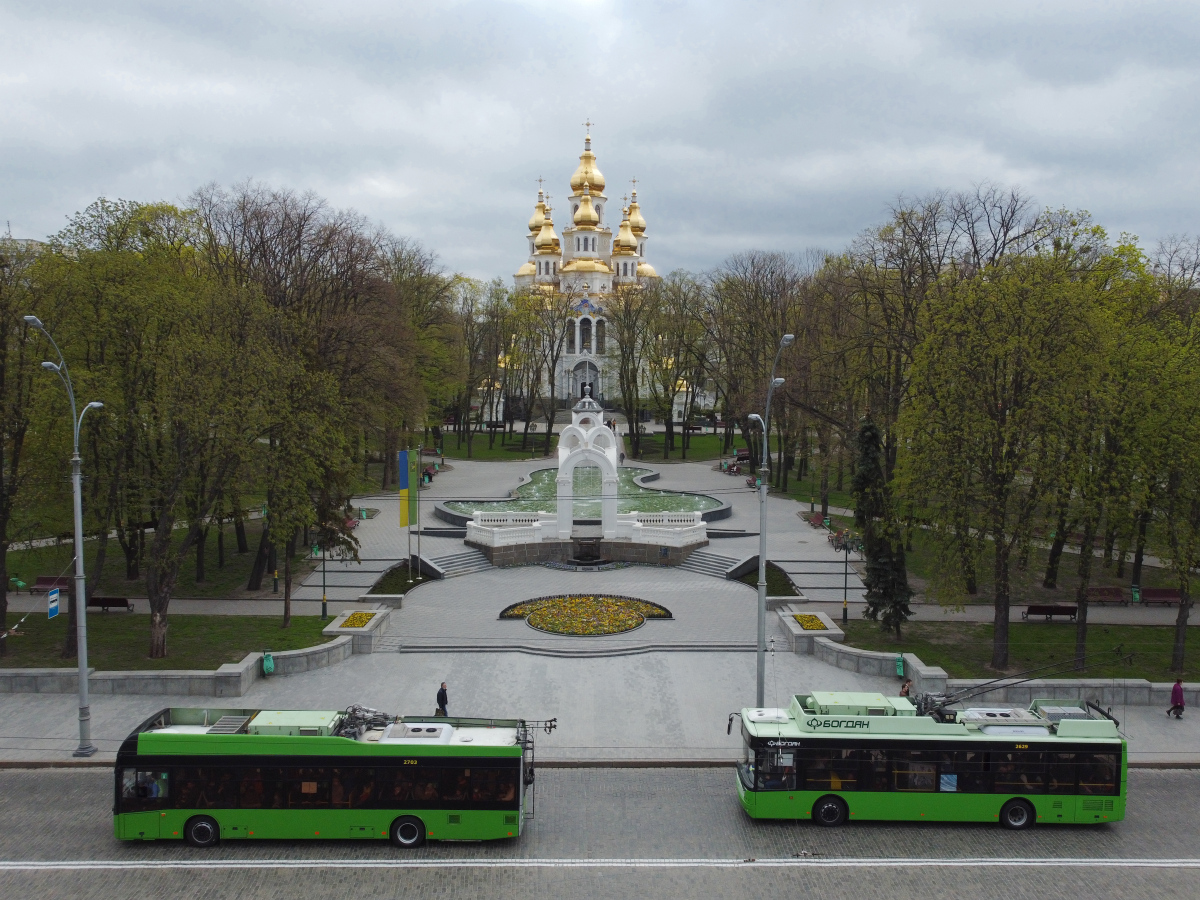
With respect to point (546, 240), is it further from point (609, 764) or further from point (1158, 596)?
point (609, 764)

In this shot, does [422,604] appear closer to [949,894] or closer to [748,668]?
[748,668]

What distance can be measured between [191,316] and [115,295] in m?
1.77

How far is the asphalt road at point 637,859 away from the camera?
492 inches

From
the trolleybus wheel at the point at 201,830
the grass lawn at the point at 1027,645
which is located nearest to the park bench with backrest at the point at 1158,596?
the grass lawn at the point at 1027,645

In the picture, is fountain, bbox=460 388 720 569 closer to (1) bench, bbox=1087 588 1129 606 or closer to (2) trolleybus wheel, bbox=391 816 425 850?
(1) bench, bbox=1087 588 1129 606

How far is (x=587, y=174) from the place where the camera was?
102 metres

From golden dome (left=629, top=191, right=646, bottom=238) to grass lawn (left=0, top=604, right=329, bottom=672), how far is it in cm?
8833

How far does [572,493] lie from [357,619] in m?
12.0

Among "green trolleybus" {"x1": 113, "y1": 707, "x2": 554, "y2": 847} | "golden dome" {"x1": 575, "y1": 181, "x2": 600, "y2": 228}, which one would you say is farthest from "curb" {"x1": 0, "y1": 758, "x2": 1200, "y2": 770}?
"golden dome" {"x1": 575, "y1": 181, "x2": 600, "y2": 228}

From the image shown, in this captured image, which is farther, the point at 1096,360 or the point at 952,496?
the point at 952,496

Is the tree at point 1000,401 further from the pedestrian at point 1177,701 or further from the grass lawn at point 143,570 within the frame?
the grass lawn at point 143,570

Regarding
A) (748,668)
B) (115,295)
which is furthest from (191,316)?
Result: (748,668)

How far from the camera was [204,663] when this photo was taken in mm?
21062

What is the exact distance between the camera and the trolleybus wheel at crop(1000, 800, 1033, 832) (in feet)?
46.7
